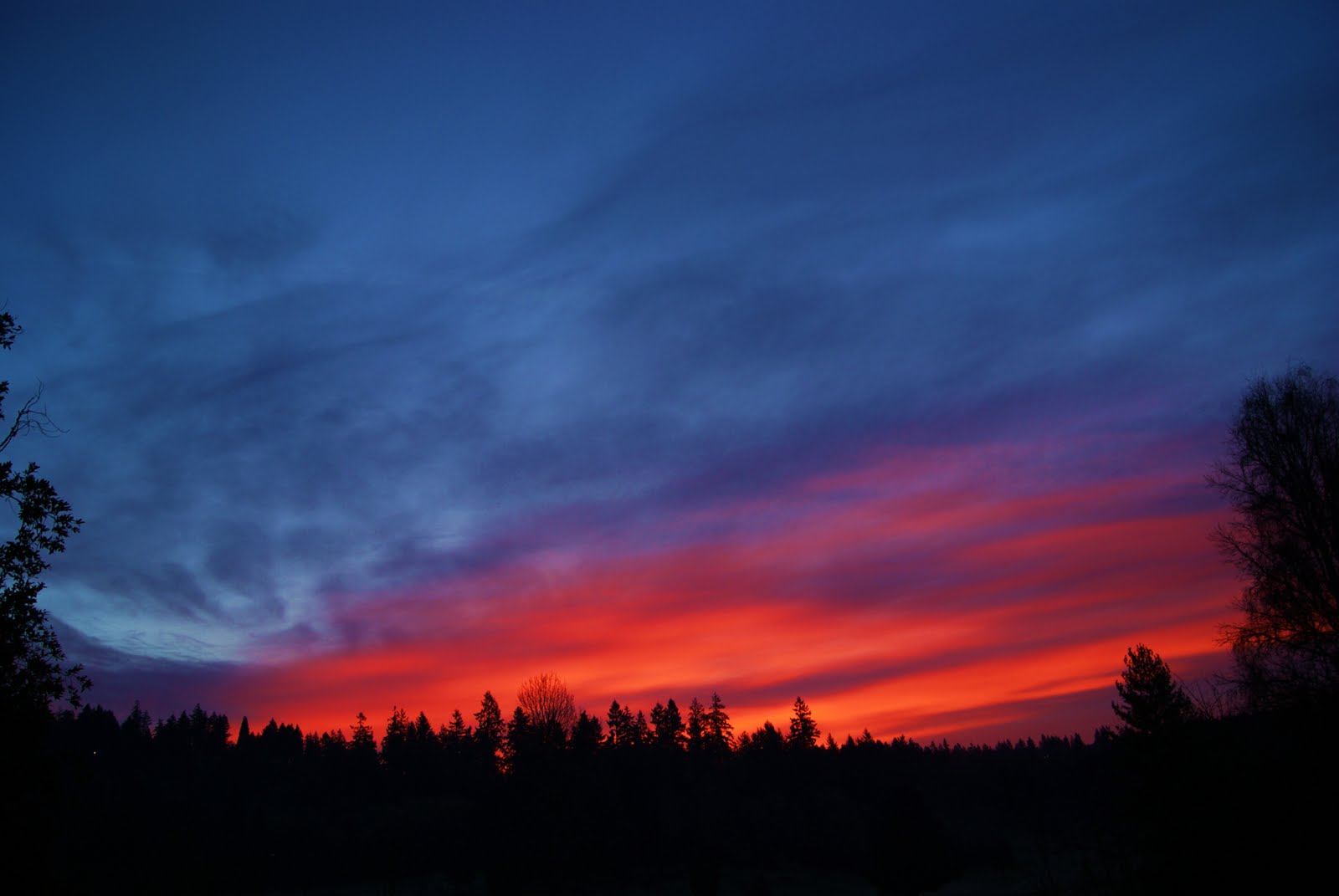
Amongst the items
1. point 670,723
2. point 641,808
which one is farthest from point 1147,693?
point 670,723

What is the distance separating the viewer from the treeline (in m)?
25.9

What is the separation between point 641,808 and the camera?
87000 mm

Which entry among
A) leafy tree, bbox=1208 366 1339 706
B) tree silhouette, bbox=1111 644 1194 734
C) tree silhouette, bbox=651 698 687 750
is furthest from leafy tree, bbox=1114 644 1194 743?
tree silhouette, bbox=651 698 687 750

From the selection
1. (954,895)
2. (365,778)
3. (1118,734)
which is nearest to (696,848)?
(954,895)

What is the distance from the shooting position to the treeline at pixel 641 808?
25938 mm

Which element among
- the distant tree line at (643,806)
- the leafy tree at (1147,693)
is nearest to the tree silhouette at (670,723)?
the distant tree line at (643,806)

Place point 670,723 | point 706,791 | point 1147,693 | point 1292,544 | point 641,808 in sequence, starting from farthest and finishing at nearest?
point 670,723, point 706,791, point 641,808, point 1147,693, point 1292,544

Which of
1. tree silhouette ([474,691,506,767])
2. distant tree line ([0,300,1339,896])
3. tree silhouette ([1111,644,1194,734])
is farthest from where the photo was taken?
tree silhouette ([474,691,506,767])

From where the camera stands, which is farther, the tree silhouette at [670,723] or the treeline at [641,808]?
the tree silhouette at [670,723]

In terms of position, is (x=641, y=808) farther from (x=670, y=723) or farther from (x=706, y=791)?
(x=670, y=723)

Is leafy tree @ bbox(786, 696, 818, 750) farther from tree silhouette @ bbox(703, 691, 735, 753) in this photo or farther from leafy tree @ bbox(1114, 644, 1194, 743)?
leafy tree @ bbox(1114, 644, 1194, 743)

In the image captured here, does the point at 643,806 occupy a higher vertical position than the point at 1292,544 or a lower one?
lower

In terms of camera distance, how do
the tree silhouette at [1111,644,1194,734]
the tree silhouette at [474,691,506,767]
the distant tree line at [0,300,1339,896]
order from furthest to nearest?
the tree silhouette at [474,691,506,767] < the tree silhouette at [1111,644,1194,734] < the distant tree line at [0,300,1339,896]

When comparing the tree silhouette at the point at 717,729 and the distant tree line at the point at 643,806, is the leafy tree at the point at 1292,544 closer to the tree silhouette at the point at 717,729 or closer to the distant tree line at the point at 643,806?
the distant tree line at the point at 643,806
